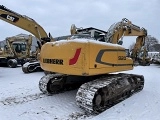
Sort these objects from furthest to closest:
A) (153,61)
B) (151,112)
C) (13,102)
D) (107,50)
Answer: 1. (153,61)
2. (13,102)
3. (107,50)
4. (151,112)

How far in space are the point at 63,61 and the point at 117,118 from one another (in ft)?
5.95

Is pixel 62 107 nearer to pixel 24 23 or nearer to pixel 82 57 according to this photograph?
pixel 82 57

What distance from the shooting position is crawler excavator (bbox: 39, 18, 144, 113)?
504 cm

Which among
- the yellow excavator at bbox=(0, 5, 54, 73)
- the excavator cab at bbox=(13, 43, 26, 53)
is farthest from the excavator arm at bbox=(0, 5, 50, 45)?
the excavator cab at bbox=(13, 43, 26, 53)

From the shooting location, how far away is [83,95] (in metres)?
5.12

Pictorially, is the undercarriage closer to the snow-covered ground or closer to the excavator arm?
the snow-covered ground

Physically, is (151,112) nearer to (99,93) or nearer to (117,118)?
(117,118)

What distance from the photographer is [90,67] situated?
5055 millimetres

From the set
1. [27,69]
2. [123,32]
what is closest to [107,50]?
[123,32]

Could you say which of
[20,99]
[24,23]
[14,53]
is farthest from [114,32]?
[14,53]

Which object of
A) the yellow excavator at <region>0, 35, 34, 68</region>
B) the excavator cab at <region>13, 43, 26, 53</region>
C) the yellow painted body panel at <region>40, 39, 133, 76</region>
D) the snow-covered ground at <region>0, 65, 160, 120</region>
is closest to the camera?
the snow-covered ground at <region>0, 65, 160, 120</region>

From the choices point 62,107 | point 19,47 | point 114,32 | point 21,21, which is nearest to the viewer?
point 62,107

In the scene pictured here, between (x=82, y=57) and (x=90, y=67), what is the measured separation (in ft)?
0.96

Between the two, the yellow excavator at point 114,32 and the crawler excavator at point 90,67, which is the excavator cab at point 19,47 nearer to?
the yellow excavator at point 114,32
